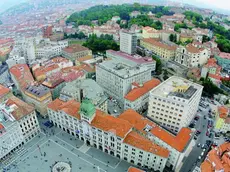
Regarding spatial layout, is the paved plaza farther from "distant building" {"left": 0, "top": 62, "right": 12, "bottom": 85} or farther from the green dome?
"distant building" {"left": 0, "top": 62, "right": 12, "bottom": 85}

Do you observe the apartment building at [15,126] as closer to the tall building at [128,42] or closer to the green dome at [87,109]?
the green dome at [87,109]

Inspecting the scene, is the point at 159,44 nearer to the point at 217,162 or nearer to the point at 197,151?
the point at 197,151

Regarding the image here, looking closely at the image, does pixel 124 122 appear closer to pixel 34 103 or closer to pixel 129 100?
pixel 129 100

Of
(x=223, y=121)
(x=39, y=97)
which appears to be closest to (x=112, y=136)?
(x=39, y=97)

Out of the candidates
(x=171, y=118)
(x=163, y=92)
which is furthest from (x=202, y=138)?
(x=163, y=92)

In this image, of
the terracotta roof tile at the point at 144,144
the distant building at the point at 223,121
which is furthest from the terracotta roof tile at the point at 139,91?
the distant building at the point at 223,121

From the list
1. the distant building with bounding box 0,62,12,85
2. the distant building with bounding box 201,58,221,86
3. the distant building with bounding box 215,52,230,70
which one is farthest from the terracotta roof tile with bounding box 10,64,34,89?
the distant building with bounding box 215,52,230,70

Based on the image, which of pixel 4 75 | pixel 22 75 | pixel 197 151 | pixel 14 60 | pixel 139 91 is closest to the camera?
pixel 197 151
